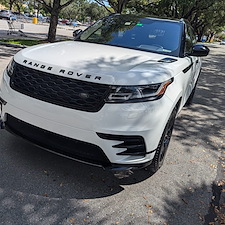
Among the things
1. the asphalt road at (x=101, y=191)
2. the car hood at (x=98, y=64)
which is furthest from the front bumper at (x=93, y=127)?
the asphalt road at (x=101, y=191)

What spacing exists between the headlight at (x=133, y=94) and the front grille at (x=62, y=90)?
0.23ft

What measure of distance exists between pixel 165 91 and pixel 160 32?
160cm

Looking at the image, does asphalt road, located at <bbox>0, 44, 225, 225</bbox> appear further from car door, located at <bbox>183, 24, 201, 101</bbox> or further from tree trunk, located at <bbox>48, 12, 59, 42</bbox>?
tree trunk, located at <bbox>48, 12, 59, 42</bbox>

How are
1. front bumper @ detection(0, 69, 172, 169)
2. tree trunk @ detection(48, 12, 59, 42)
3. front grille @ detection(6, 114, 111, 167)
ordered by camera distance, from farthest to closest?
tree trunk @ detection(48, 12, 59, 42), front grille @ detection(6, 114, 111, 167), front bumper @ detection(0, 69, 172, 169)

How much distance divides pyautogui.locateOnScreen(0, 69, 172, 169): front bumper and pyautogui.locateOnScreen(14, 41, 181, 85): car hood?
9.8 inches

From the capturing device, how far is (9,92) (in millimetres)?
2672

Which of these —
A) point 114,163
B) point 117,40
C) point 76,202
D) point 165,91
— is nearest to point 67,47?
point 117,40

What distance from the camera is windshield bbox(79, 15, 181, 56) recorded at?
3582 millimetres

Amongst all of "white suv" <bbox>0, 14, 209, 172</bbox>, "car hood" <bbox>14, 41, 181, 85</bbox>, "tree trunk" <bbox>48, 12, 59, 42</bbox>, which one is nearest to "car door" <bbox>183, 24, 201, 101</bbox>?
"car hood" <bbox>14, 41, 181, 85</bbox>

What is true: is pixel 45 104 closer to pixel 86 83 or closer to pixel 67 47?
pixel 86 83

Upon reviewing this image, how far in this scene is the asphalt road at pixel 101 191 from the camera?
232 centimetres

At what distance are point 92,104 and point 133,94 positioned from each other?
38 centimetres

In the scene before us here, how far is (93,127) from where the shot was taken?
2.29 metres

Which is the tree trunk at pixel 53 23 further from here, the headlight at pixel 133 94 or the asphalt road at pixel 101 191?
the headlight at pixel 133 94
